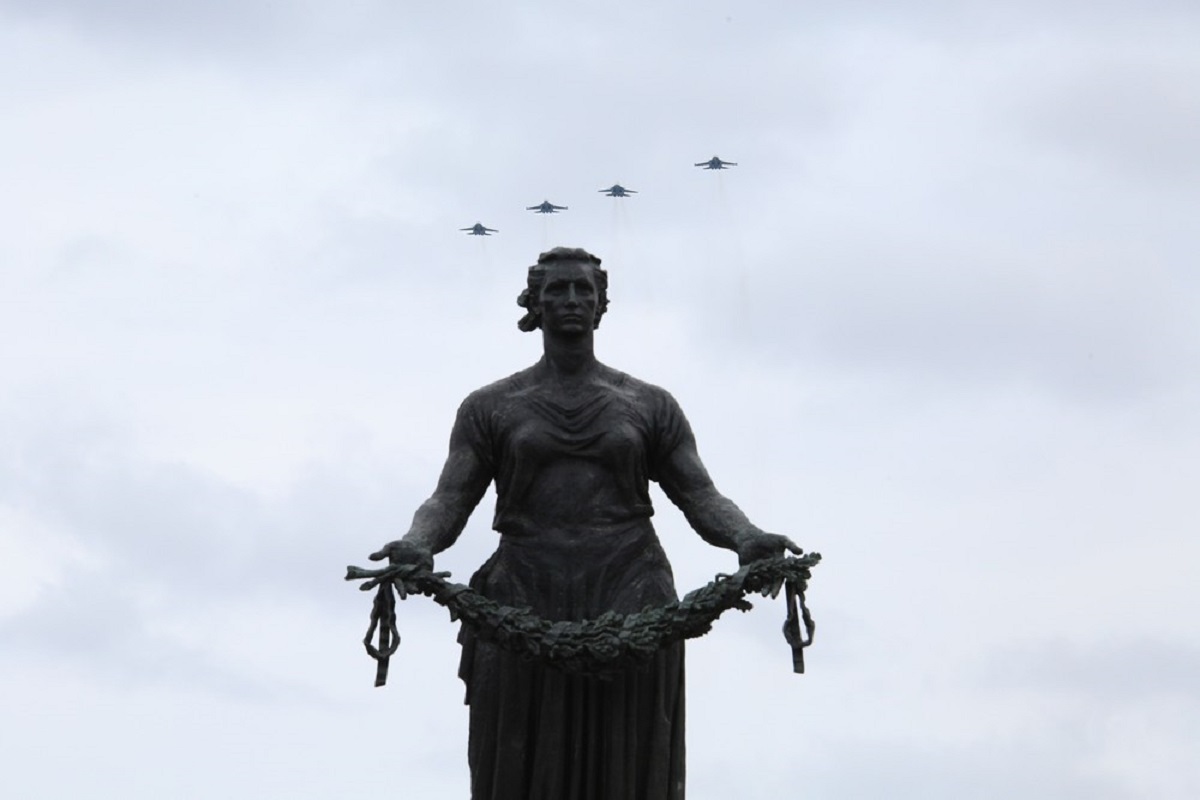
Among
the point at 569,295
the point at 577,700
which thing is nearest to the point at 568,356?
the point at 569,295

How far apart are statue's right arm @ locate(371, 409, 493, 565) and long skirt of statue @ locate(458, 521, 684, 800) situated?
420 millimetres

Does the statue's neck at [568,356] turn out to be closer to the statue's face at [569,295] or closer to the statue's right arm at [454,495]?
the statue's face at [569,295]

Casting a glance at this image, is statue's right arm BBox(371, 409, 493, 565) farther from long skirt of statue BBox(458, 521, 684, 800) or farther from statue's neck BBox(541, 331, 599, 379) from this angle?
statue's neck BBox(541, 331, 599, 379)

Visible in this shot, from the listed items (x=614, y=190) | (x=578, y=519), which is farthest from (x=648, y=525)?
(x=614, y=190)

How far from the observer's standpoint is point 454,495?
24312mm

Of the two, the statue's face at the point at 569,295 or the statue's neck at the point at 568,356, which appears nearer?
the statue's face at the point at 569,295

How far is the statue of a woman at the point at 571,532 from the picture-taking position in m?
24.0

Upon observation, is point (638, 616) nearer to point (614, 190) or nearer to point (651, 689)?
point (651, 689)

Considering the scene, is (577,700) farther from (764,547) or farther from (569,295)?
(569,295)

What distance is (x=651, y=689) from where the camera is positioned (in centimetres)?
2409

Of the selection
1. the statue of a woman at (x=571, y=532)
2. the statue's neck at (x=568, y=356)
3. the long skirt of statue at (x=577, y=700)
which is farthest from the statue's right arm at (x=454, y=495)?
the statue's neck at (x=568, y=356)

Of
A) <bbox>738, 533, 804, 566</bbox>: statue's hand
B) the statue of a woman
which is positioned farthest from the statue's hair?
<bbox>738, 533, 804, 566</bbox>: statue's hand

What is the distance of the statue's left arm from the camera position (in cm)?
2389

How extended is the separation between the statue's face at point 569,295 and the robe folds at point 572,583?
502 mm
